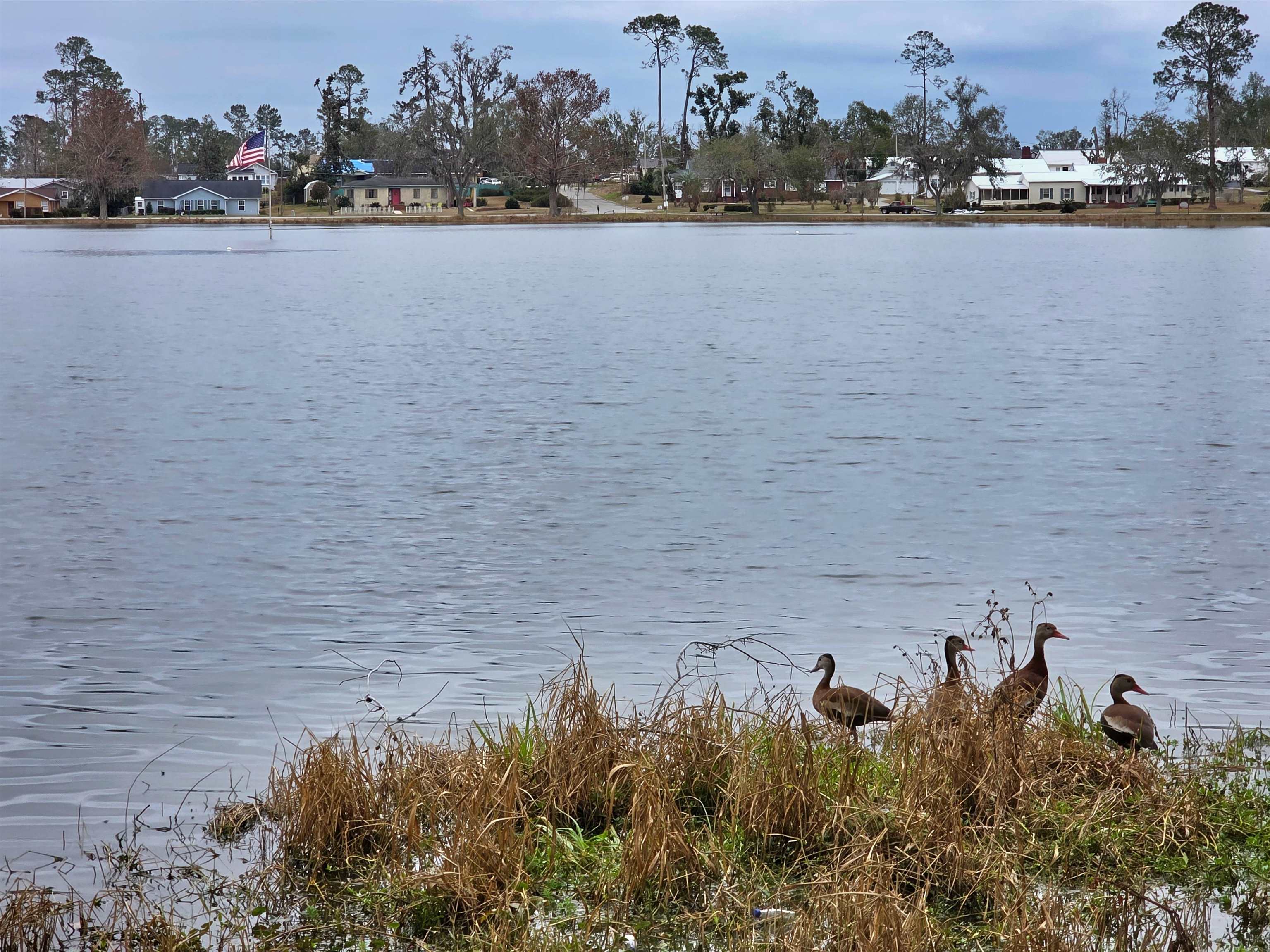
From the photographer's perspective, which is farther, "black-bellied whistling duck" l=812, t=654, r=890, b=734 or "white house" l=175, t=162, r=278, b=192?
"white house" l=175, t=162, r=278, b=192

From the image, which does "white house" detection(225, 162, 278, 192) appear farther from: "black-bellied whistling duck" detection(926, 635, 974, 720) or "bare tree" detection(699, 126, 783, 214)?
"black-bellied whistling duck" detection(926, 635, 974, 720)

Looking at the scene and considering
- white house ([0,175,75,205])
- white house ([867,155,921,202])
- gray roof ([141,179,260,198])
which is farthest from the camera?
white house ([0,175,75,205])

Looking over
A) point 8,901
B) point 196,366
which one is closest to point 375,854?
point 8,901

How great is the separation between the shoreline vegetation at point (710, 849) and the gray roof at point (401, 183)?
151816mm

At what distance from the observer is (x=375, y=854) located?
21.1ft

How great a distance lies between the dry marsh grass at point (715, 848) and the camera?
5.58 m

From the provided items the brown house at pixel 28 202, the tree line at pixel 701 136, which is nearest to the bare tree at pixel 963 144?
the tree line at pixel 701 136

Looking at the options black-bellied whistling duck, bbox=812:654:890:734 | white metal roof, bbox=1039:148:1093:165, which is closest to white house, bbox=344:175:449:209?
white metal roof, bbox=1039:148:1093:165

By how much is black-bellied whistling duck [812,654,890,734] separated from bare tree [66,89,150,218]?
142 metres

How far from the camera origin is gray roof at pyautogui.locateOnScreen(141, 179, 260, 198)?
15200 centimetres

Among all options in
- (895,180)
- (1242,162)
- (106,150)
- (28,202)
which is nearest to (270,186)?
(106,150)

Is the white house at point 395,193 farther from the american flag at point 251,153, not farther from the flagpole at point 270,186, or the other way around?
the american flag at point 251,153

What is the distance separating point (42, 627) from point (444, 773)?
6002 mm

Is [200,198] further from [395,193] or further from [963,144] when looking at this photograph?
[963,144]
